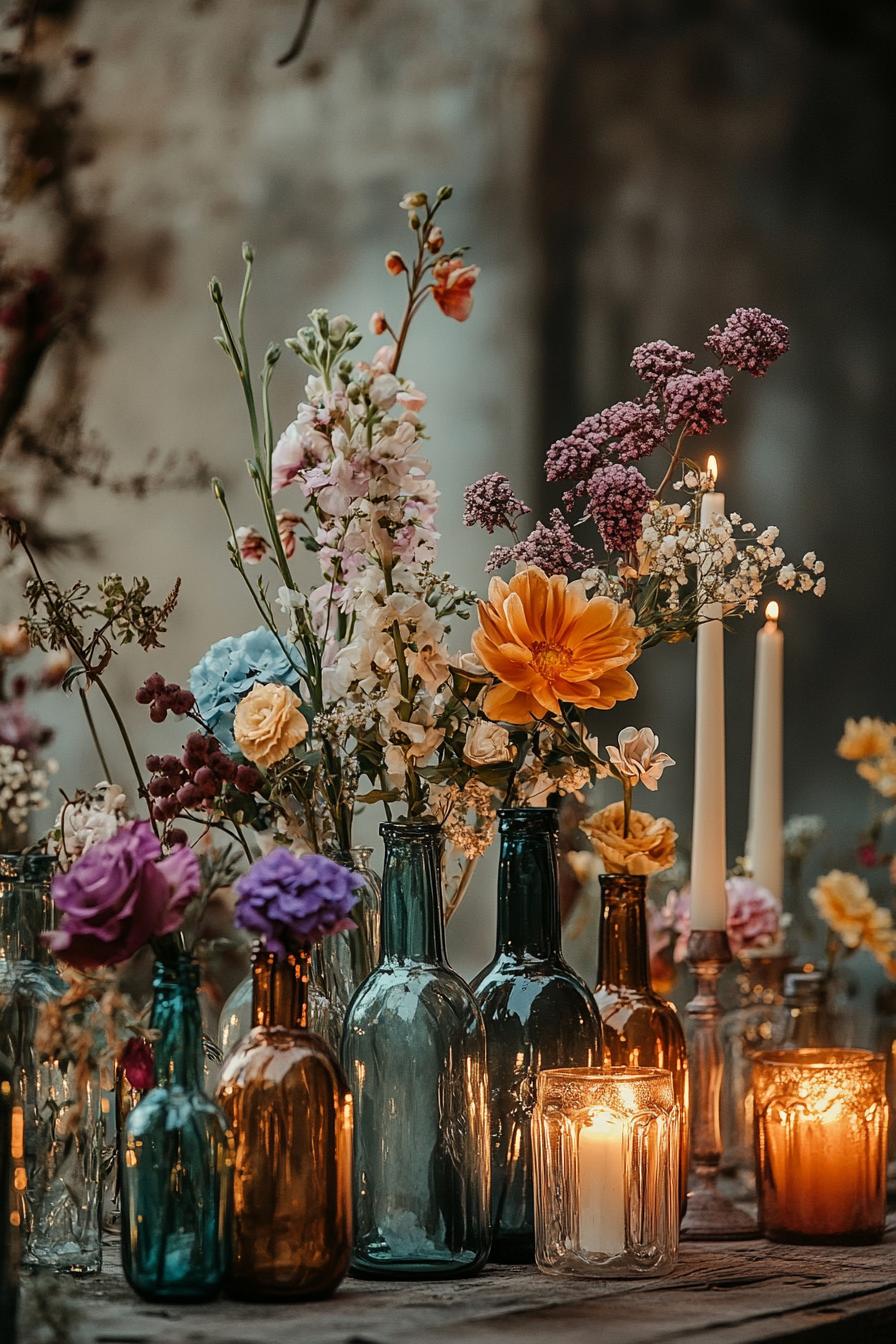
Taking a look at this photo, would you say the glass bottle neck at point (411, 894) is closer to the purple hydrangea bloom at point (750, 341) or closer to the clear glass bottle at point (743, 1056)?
the purple hydrangea bloom at point (750, 341)

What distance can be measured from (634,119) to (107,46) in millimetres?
671

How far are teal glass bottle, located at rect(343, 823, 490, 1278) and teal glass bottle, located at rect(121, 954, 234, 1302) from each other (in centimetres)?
11

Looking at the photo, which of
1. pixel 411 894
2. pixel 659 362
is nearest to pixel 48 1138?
A: pixel 411 894

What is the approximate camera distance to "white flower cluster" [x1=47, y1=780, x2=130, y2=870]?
3.06ft

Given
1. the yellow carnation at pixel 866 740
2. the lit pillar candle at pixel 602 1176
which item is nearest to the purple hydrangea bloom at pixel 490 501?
the lit pillar candle at pixel 602 1176

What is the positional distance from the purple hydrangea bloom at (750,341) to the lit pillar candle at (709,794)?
0.14m

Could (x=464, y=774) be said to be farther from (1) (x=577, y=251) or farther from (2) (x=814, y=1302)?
(1) (x=577, y=251)

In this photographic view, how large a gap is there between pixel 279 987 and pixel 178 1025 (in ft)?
0.18

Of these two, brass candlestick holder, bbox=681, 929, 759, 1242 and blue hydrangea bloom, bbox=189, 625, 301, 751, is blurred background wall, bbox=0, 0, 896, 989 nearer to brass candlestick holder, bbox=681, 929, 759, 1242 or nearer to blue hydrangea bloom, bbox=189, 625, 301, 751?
brass candlestick holder, bbox=681, 929, 759, 1242

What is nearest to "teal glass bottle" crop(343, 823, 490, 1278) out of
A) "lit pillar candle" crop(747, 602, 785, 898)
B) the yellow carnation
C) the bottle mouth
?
the bottle mouth

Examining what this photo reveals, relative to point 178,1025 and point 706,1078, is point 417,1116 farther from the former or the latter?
point 706,1078

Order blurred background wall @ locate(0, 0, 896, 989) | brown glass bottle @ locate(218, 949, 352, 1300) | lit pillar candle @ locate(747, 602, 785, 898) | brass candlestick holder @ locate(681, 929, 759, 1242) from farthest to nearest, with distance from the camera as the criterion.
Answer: blurred background wall @ locate(0, 0, 896, 989) → lit pillar candle @ locate(747, 602, 785, 898) → brass candlestick holder @ locate(681, 929, 759, 1242) → brown glass bottle @ locate(218, 949, 352, 1300)

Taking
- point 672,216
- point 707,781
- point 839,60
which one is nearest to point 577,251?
point 672,216

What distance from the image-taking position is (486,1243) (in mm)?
903
